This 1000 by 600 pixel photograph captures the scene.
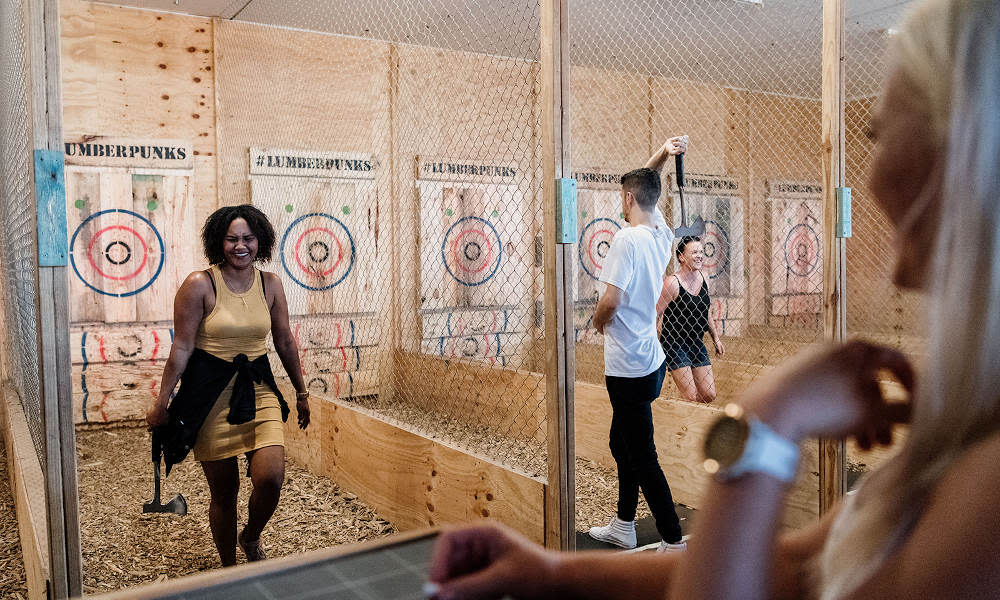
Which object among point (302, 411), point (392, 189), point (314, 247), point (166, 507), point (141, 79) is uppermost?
point (141, 79)

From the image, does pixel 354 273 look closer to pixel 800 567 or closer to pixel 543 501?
pixel 543 501

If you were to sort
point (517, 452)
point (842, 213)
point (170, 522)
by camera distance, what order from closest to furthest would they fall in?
point (842, 213), point (170, 522), point (517, 452)

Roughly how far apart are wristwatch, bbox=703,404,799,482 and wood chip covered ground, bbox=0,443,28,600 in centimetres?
342

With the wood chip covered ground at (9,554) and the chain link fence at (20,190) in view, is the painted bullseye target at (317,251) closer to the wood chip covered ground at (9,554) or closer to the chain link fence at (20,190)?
the chain link fence at (20,190)

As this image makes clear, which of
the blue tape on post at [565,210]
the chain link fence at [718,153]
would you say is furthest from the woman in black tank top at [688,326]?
the blue tape on post at [565,210]

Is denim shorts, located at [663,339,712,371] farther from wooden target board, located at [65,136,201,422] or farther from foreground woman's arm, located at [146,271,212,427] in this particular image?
wooden target board, located at [65,136,201,422]

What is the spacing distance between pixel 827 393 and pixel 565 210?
6.75 ft

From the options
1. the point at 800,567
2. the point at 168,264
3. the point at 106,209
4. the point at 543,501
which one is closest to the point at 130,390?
the point at 168,264

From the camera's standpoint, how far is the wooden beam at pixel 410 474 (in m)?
3.04

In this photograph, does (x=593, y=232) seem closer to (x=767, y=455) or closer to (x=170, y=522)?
(x=170, y=522)

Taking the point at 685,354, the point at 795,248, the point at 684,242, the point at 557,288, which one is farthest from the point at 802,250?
the point at 557,288

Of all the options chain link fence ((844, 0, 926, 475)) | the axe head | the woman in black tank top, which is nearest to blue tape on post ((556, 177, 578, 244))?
the woman in black tank top

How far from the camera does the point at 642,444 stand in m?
3.20

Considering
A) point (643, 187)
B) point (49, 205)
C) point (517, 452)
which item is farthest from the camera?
point (517, 452)
